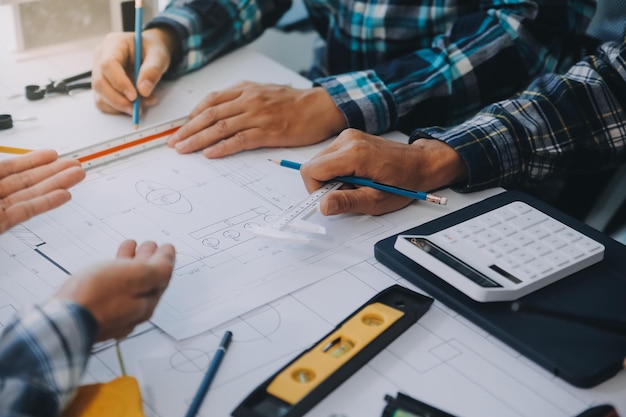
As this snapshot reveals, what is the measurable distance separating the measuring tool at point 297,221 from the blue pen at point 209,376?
19 cm

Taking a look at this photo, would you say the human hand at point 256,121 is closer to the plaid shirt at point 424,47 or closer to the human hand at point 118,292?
the plaid shirt at point 424,47

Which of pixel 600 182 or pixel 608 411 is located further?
pixel 600 182

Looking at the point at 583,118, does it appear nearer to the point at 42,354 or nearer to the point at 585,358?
the point at 585,358

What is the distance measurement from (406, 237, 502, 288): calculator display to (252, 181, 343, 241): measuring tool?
0.13 metres

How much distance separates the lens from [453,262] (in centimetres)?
84

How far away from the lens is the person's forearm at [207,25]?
1.35 m

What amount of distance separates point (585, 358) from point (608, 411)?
69 mm

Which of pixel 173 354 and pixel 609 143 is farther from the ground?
pixel 609 143

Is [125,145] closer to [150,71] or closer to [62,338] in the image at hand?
[150,71]

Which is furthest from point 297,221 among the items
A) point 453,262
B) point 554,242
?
point 554,242

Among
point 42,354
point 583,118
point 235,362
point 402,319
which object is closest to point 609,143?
point 583,118

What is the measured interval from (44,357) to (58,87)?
0.73 m

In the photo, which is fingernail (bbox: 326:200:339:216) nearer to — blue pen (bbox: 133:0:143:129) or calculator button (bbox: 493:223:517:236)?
calculator button (bbox: 493:223:517:236)

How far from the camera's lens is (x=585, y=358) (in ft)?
2.40
